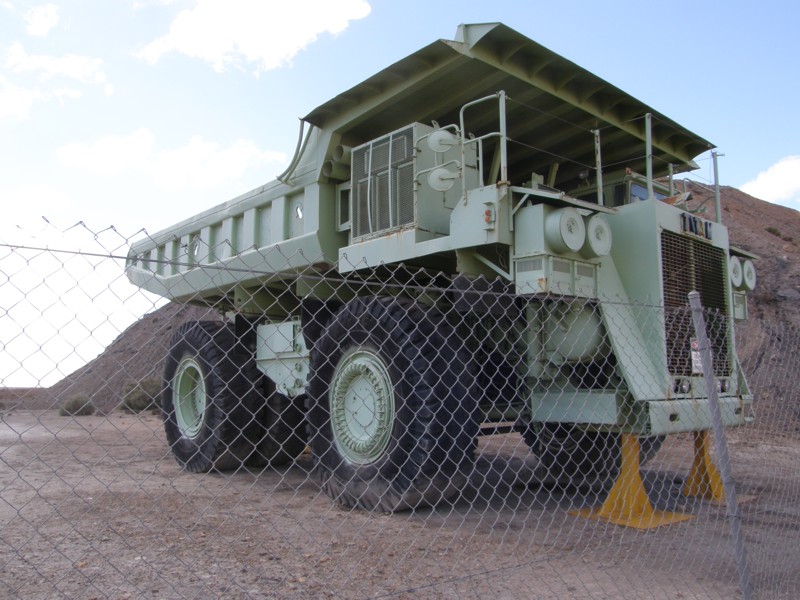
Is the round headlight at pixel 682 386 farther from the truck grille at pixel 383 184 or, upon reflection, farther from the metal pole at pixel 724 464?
the truck grille at pixel 383 184

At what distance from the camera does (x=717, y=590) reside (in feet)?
12.5

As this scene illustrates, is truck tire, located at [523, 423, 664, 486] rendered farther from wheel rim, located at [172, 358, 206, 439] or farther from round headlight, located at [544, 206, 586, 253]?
wheel rim, located at [172, 358, 206, 439]

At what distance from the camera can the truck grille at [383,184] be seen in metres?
5.91

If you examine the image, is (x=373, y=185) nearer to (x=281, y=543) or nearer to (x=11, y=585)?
(x=281, y=543)

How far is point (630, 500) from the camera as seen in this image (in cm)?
526

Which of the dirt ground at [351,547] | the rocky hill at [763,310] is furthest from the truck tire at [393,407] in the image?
the rocky hill at [763,310]

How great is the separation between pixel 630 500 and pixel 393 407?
6.64ft

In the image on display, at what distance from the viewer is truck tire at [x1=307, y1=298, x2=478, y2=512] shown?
16.0 feet

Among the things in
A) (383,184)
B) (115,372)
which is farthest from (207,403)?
(115,372)

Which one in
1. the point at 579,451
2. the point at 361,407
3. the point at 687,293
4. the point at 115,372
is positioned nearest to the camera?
the point at 361,407

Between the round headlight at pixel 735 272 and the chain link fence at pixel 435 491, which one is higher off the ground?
the round headlight at pixel 735 272

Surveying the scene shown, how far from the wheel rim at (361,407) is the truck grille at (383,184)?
4.28 feet

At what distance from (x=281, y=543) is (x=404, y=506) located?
1.01 metres

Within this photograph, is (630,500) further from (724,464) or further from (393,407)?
(724,464)
